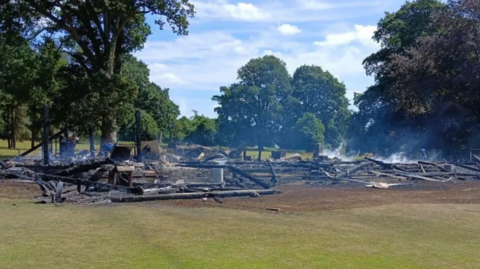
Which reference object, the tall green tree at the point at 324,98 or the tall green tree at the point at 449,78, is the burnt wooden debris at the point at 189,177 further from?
the tall green tree at the point at 324,98

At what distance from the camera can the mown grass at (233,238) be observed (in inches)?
320

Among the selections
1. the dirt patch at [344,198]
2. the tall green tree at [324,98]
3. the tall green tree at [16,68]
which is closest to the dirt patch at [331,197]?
the dirt patch at [344,198]

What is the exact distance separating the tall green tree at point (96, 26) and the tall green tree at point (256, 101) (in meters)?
37.3

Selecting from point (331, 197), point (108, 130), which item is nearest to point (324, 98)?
point (108, 130)

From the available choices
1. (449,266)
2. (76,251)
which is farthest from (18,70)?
(449,266)

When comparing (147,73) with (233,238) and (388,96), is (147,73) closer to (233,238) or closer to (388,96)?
(388,96)

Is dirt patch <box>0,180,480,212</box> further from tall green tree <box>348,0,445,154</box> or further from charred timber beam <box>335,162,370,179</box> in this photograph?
tall green tree <box>348,0,445,154</box>

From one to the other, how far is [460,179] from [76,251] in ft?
76.6

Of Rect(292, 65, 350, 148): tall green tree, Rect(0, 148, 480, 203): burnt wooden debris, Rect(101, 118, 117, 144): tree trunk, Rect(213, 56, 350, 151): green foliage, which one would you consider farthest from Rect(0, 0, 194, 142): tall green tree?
Rect(292, 65, 350, 148): tall green tree

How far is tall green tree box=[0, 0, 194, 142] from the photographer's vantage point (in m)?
35.7

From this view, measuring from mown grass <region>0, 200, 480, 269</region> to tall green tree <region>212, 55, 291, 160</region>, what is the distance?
59790mm

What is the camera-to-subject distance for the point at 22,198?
17.2 metres

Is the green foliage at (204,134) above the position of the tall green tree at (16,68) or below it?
below

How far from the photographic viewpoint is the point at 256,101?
75.8 meters
